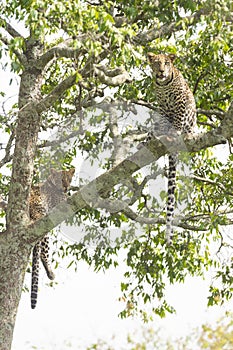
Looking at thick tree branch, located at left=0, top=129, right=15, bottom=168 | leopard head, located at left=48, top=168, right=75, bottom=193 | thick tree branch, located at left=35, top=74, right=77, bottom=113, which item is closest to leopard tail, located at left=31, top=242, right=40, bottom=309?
leopard head, located at left=48, top=168, right=75, bottom=193

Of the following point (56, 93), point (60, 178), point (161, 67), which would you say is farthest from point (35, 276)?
point (161, 67)

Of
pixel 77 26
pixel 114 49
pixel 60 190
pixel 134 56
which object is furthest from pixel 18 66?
pixel 60 190

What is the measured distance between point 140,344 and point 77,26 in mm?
2778

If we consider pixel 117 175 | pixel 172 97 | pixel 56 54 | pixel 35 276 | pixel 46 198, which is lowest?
pixel 35 276

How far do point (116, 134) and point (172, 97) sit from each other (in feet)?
3.64

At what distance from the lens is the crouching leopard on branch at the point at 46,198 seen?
8.43m

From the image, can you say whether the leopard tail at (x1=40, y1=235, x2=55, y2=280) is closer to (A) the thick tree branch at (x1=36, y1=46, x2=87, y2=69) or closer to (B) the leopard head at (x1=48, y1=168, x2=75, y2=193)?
(B) the leopard head at (x1=48, y1=168, x2=75, y2=193)

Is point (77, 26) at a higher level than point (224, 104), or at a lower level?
lower

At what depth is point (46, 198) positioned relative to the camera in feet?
28.2

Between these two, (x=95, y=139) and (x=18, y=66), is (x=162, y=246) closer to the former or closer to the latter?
(x=95, y=139)

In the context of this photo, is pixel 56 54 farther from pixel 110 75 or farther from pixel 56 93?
pixel 110 75

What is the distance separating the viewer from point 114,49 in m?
7.43

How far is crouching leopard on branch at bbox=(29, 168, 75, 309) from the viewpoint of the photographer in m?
8.43

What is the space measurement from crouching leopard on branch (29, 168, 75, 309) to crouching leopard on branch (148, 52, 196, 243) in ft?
6.28
